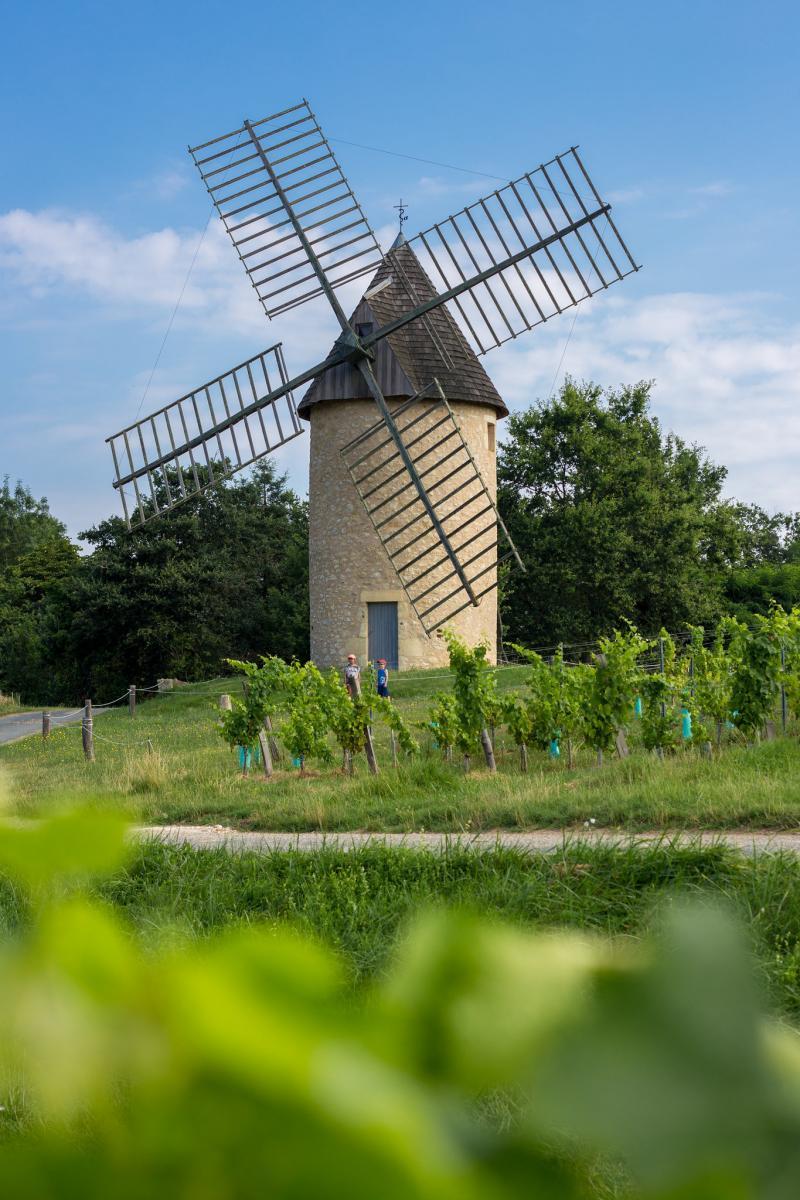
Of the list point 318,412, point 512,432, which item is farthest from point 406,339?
point 512,432

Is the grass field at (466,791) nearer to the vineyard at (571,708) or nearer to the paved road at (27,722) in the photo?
the vineyard at (571,708)

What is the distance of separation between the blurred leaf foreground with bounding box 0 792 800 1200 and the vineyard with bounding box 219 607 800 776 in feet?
31.4

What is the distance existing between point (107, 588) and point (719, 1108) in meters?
30.4

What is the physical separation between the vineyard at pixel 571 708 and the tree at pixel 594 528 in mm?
15824

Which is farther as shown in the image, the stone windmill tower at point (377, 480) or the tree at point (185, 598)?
the tree at point (185, 598)

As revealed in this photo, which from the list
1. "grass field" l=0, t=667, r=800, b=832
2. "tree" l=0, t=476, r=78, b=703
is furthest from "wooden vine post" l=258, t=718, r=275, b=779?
"tree" l=0, t=476, r=78, b=703

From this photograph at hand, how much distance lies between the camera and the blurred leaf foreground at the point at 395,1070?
0.21 metres

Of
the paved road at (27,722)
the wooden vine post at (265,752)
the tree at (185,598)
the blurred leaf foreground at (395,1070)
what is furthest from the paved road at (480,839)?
the tree at (185,598)

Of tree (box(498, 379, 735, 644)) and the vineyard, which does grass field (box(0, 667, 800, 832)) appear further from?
tree (box(498, 379, 735, 644))

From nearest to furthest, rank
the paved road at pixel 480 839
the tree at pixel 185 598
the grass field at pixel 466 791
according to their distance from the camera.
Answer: the paved road at pixel 480 839, the grass field at pixel 466 791, the tree at pixel 185 598

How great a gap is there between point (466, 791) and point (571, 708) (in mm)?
2193

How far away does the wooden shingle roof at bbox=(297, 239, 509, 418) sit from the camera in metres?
19.3

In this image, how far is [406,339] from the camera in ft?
65.4

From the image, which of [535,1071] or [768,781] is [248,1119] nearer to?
[535,1071]
